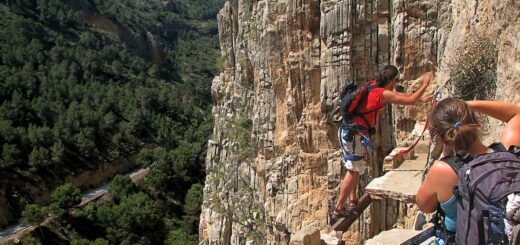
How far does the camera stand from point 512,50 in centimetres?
524

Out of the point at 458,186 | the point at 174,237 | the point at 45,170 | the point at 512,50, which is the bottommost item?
the point at 174,237

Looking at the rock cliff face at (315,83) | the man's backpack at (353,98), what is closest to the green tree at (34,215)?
the rock cliff face at (315,83)

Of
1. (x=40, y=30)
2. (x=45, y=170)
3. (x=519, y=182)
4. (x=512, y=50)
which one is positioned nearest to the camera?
(x=519, y=182)

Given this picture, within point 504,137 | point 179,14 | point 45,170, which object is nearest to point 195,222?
point 45,170

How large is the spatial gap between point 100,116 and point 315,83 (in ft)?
118

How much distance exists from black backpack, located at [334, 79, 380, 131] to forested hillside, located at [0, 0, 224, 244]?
1073 inches

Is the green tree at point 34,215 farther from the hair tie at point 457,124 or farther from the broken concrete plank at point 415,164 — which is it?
the hair tie at point 457,124

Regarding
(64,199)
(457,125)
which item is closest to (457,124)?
(457,125)

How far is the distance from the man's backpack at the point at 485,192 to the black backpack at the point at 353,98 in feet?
9.87

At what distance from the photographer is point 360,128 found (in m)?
6.16

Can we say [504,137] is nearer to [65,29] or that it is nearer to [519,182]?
[519,182]

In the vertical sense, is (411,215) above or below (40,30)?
below

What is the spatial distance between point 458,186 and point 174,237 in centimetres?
3384

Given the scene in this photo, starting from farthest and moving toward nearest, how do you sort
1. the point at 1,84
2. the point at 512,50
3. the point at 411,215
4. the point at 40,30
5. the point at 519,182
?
the point at 40,30, the point at 1,84, the point at 411,215, the point at 512,50, the point at 519,182
